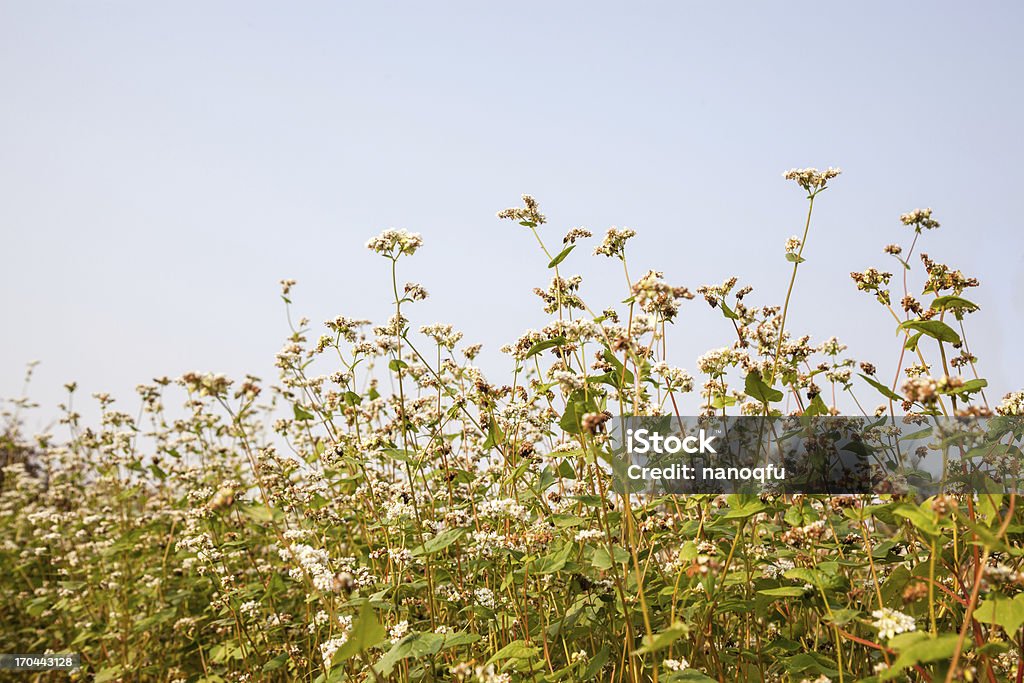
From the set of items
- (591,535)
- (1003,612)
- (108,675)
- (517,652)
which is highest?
(591,535)

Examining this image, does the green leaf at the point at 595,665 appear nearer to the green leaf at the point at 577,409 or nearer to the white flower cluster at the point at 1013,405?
the green leaf at the point at 577,409

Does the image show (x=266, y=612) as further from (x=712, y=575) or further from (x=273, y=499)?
(x=712, y=575)

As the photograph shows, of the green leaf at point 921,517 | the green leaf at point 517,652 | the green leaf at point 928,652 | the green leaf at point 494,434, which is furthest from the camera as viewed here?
the green leaf at point 494,434

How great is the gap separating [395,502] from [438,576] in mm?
625

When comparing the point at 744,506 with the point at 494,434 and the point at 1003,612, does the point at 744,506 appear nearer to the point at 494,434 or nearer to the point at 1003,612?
the point at 1003,612

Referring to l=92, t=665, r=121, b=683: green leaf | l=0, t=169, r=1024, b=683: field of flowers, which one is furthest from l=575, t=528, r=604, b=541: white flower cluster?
l=92, t=665, r=121, b=683: green leaf

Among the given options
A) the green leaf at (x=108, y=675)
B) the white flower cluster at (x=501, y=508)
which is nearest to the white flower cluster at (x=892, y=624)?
the white flower cluster at (x=501, y=508)

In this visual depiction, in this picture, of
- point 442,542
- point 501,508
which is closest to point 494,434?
point 501,508

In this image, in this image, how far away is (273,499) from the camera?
16.3ft

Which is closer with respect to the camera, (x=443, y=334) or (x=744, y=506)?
(x=744, y=506)

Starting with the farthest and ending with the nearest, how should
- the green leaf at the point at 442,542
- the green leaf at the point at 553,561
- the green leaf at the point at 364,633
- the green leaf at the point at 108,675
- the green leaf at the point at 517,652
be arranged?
the green leaf at the point at 108,675 < the green leaf at the point at 442,542 < the green leaf at the point at 553,561 < the green leaf at the point at 517,652 < the green leaf at the point at 364,633

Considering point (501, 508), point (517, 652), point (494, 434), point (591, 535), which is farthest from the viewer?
point (494, 434)

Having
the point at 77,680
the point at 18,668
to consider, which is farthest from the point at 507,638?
the point at 18,668

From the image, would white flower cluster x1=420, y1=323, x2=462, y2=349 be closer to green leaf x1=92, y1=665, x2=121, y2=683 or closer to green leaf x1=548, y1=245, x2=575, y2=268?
green leaf x1=548, y1=245, x2=575, y2=268
